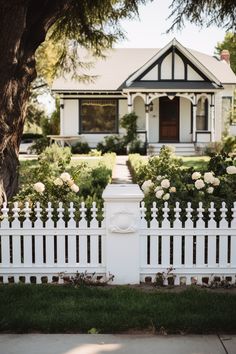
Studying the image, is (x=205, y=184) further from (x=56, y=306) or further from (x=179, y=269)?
(x=56, y=306)

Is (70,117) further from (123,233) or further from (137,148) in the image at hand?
(123,233)

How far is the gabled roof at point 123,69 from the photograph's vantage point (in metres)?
29.4

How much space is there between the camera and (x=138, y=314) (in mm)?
5148

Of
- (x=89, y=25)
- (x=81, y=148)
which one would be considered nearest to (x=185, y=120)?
(x=81, y=148)

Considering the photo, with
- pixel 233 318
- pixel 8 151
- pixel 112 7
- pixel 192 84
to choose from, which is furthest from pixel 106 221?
pixel 192 84

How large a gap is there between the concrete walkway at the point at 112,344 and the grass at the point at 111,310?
144 millimetres

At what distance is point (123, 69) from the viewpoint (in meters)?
32.9

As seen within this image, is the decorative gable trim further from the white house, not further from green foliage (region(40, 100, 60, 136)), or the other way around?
green foliage (region(40, 100, 60, 136))

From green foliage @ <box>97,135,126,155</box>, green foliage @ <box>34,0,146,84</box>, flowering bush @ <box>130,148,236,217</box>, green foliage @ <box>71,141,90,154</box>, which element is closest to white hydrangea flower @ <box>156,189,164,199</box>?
flowering bush @ <box>130,148,236,217</box>

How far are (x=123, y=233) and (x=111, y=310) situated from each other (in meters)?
1.21

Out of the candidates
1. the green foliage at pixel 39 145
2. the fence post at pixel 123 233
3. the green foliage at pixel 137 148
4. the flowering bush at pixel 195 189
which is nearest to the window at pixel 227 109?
the green foliage at pixel 137 148

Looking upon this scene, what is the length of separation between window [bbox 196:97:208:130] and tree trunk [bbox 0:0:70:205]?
898 inches

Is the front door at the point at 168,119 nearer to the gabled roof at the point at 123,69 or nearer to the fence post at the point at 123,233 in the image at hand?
the gabled roof at the point at 123,69

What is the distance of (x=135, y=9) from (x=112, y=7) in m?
0.58
